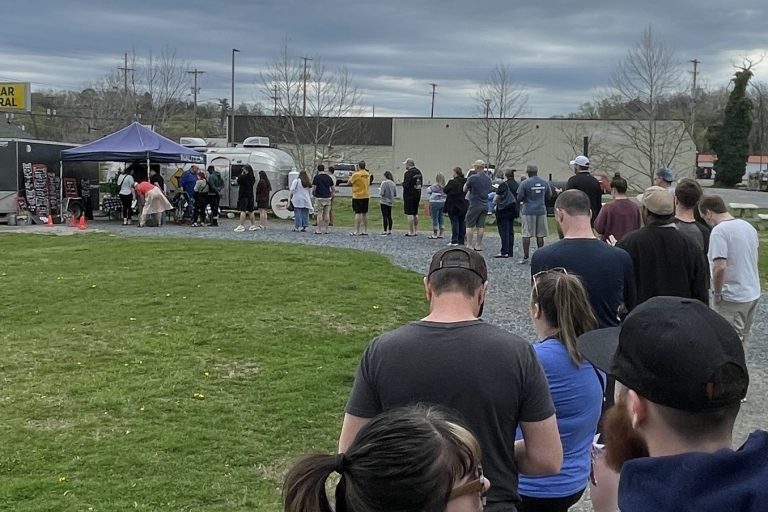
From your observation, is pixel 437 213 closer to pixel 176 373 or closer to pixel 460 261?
pixel 176 373

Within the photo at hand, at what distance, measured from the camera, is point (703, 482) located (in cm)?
159

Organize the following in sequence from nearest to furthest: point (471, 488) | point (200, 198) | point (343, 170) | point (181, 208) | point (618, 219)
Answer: point (471, 488)
point (618, 219)
point (200, 198)
point (181, 208)
point (343, 170)

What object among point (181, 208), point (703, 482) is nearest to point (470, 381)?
point (703, 482)

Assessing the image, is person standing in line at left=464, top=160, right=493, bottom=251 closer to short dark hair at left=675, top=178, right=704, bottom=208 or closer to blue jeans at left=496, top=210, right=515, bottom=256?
blue jeans at left=496, top=210, right=515, bottom=256

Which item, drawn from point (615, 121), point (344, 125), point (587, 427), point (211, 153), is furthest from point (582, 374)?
point (344, 125)

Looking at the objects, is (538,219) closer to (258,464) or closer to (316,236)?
(316,236)

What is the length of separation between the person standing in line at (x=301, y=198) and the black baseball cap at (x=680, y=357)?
19.2 meters

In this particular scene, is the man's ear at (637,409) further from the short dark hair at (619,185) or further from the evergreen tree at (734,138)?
the evergreen tree at (734,138)

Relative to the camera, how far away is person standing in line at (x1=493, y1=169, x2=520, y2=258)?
1565 centimetres

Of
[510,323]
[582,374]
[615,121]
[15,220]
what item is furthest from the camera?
[615,121]

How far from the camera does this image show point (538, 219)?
15188 mm

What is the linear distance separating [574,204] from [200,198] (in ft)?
63.8

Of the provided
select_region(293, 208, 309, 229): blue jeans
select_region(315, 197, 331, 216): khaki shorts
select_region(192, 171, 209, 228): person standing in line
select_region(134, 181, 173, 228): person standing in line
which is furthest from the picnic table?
Answer: select_region(134, 181, 173, 228): person standing in line

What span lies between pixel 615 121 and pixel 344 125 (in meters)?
17.9
